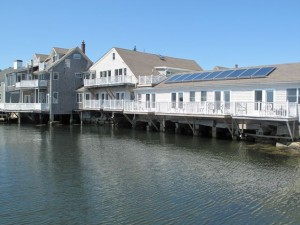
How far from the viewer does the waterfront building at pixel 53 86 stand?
167ft

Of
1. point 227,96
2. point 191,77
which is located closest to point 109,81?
point 191,77

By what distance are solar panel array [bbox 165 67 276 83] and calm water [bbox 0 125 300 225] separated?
777cm

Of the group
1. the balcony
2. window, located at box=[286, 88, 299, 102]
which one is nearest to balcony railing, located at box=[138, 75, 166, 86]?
window, located at box=[286, 88, 299, 102]

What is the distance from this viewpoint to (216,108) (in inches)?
1153

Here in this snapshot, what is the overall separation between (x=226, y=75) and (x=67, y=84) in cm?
2853

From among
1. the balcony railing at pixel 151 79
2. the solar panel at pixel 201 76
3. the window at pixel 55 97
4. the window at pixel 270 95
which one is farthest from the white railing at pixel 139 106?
the window at pixel 55 97

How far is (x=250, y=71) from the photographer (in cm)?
3108

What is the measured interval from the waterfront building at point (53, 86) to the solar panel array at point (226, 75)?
20384mm

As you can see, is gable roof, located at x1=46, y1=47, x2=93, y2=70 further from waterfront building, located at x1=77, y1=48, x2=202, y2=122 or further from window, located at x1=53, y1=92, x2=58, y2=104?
window, located at x1=53, y1=92, x2=58, y2=104

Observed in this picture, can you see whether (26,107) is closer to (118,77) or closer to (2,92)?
(2,92)

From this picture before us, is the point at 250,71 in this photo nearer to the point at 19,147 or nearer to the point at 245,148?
the point at 245,148

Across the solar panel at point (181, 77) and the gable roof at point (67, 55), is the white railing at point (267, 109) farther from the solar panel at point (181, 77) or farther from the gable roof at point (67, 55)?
the gable roof at point (67, 55)

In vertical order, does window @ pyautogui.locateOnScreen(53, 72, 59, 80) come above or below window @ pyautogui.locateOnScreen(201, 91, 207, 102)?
above

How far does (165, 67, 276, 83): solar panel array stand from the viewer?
2984 centimetres
